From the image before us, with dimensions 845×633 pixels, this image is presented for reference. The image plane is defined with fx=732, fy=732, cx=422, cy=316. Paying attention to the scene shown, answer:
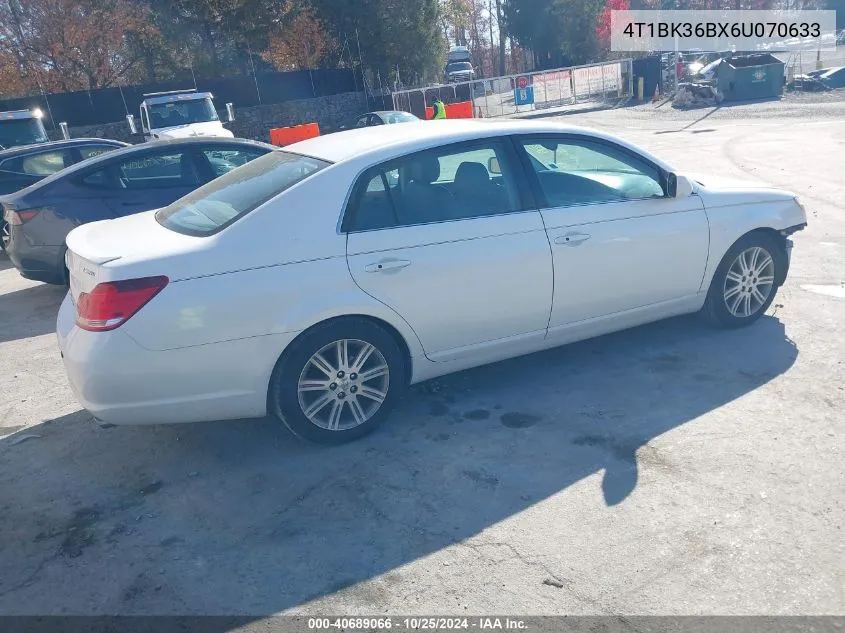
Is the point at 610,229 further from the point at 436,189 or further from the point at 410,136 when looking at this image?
the point at 410,136

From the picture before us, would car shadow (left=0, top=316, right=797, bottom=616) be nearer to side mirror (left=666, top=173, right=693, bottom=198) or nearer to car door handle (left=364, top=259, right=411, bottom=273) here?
car door handle (left=364, top=259, right=411, bottom=273)

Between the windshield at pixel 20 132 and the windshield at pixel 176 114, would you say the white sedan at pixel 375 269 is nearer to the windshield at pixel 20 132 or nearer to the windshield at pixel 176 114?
the windshield at pixel 20 132

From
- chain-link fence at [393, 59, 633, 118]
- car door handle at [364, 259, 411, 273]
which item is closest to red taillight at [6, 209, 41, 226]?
car door handle at [364, 259, 411, 273]

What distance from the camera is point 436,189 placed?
4.38m

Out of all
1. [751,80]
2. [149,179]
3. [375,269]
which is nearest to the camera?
[375,269]

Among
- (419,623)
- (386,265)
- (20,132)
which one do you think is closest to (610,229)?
(386,265)

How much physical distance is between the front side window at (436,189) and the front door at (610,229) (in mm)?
231

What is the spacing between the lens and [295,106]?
3359cm

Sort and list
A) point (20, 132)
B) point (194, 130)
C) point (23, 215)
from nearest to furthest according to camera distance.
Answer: point (23, 215)
point (20, 132)
point (194, 130)

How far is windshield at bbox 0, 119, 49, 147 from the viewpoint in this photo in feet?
52.9

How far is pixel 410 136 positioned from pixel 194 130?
1521 cm

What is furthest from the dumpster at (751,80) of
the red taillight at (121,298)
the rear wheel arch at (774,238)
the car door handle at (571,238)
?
the red taillight at (121,298)

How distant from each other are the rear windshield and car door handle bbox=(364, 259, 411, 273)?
2.14 feet

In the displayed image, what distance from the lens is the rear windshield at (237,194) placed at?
4.11m
